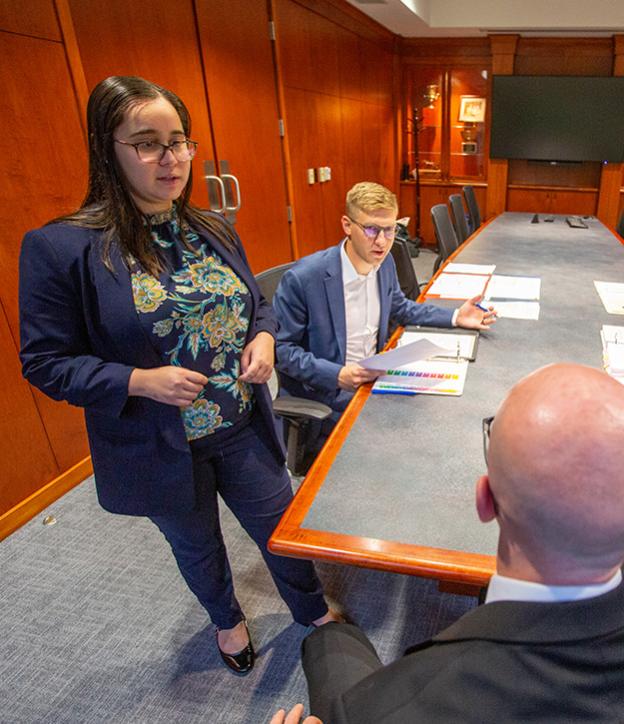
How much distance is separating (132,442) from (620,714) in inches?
38.2

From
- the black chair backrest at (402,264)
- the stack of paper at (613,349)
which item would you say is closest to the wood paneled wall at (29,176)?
the black chair backrest at (402,264)

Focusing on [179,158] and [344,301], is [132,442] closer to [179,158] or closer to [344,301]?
[179,158]

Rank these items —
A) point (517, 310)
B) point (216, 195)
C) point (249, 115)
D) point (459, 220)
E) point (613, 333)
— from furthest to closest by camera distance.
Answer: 1. point (459, 220)
2. point (249, 115)
3. point (216, 195)
4. point (517, 310)
5. point (613, 333)

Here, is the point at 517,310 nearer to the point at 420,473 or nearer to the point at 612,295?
the point at 612,295

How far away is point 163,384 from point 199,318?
174 millimetres

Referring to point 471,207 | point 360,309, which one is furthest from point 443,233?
point 360,309

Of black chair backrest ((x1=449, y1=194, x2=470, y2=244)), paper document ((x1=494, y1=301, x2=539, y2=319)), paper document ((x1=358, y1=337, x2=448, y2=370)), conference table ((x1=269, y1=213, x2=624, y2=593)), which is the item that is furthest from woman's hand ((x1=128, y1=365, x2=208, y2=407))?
black chair backrest ((x1=449, y1=194, x2=470, y2=244))

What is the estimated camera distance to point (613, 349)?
1.74 metres

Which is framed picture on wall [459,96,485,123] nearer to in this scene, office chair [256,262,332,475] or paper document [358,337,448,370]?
office chair [256,262,332,475]

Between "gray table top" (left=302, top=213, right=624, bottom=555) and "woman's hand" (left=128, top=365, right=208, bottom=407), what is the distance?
363 mm

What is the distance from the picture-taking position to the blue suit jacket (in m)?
1.71

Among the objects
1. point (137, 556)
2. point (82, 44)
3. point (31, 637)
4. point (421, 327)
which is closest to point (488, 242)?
point (421, 327)

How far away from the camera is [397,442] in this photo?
1.29 meters

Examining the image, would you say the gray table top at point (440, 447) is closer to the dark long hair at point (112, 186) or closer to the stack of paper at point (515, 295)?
the stack of paper at point (515, 295)
